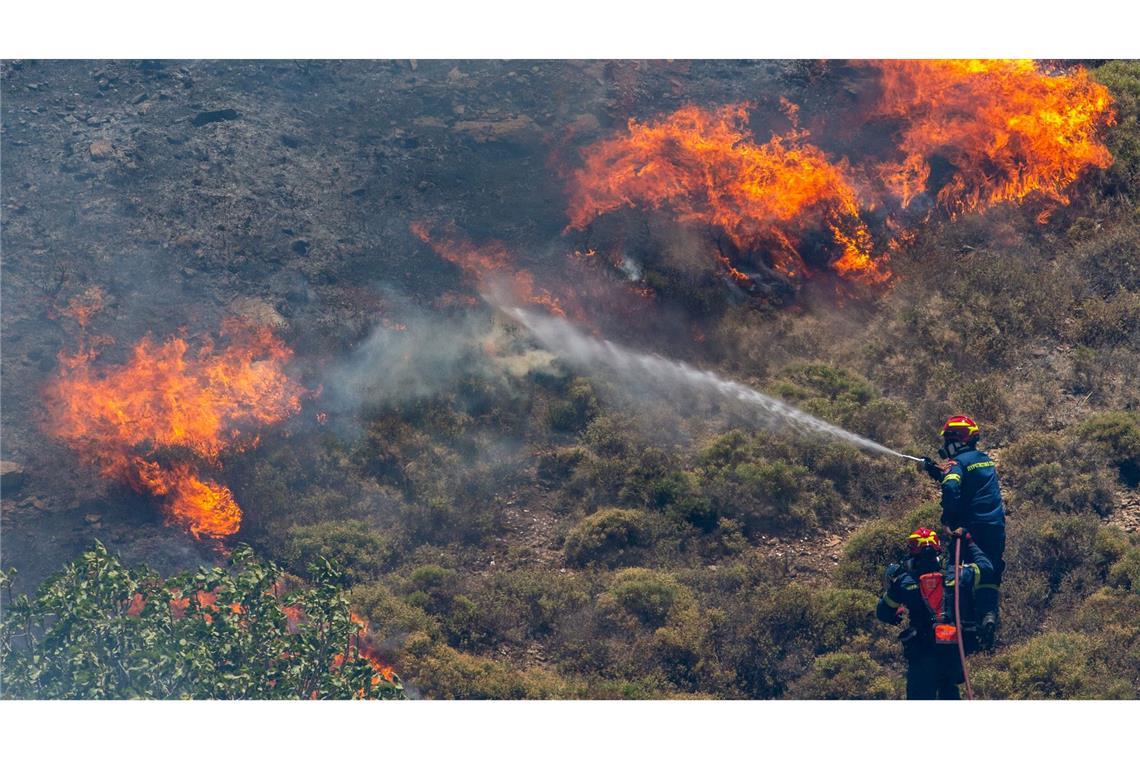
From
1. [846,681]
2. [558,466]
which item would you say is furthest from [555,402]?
[846,681]

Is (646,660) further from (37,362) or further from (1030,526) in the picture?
(37,362)

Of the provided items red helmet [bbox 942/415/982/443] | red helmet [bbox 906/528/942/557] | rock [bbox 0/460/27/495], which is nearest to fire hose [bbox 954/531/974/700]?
red helmet [bbox 906/528/942/557]

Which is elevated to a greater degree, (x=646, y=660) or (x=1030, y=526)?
(x=1030, y=526)

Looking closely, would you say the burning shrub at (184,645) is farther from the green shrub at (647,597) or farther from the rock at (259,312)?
the rock at (259,312)

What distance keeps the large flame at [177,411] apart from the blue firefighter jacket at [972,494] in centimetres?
1234

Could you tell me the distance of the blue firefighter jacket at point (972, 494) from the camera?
1549 centimetres

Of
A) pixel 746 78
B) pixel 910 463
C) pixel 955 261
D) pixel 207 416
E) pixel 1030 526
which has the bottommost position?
pixel 1030 526

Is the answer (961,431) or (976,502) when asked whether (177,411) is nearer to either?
(961,431)

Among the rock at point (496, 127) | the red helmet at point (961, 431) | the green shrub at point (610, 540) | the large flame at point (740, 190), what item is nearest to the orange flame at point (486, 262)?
the large flame at point (740, 190)

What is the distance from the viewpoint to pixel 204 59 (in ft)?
99.6

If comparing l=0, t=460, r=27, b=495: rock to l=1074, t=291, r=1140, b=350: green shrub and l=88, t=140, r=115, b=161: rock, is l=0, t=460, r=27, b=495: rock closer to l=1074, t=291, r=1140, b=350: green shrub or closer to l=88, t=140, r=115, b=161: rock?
l=88, t=140, r=115, b=161: rock

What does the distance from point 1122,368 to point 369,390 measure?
14.1 meters

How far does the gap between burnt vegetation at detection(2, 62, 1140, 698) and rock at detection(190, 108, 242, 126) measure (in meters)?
0.08

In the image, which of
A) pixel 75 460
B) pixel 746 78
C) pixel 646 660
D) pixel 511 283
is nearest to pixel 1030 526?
pixel 646 660
